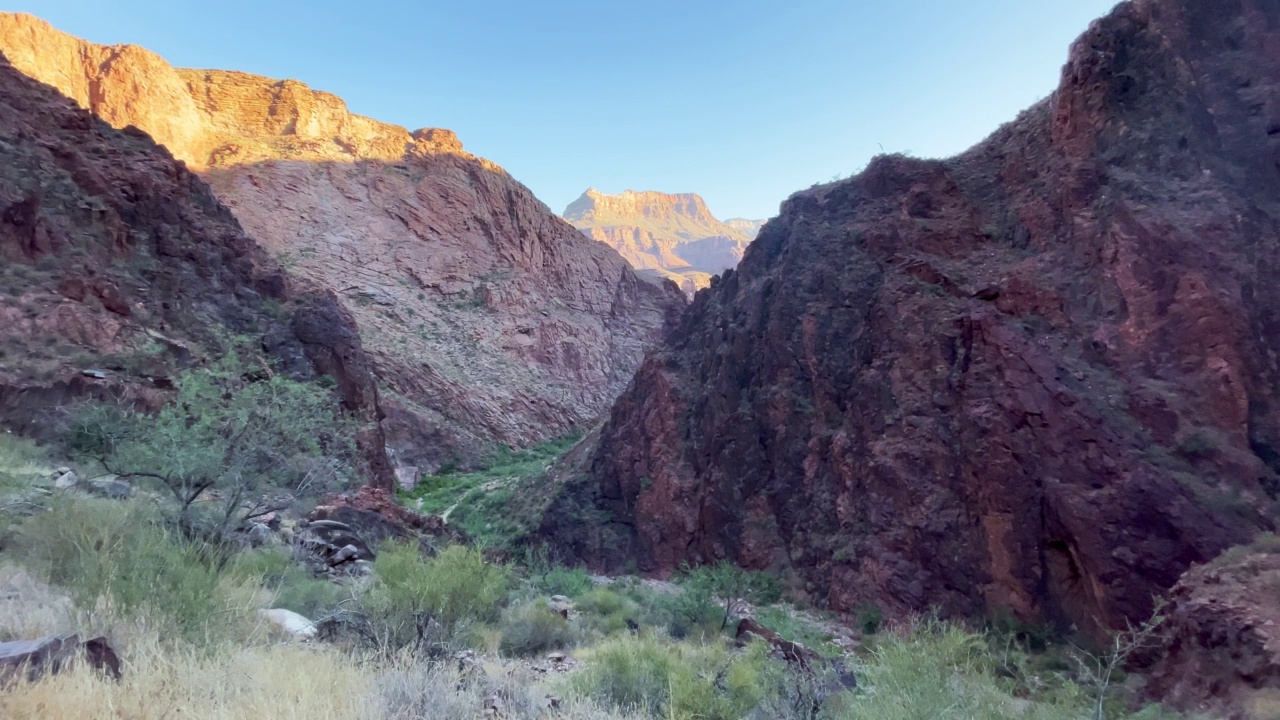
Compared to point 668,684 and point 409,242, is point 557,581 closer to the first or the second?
point 668,684

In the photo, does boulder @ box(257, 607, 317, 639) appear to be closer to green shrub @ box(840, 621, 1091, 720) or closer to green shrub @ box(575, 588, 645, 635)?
green shrub @ box(575, 588, 645, 635)

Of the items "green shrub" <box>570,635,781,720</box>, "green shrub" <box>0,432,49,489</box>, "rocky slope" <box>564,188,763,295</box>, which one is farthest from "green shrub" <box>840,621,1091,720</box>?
"rocky slope" <box>564,188,763,295</box>

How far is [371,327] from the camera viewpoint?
38062 mm

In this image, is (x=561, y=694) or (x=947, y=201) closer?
(x=561, y=694)

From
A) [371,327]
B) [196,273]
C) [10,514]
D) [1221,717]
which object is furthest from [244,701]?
[371,327]

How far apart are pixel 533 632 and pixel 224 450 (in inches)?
201

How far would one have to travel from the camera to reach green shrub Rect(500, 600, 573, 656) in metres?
7.70

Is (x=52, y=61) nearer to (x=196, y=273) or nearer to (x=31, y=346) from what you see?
(x=196, y=273)

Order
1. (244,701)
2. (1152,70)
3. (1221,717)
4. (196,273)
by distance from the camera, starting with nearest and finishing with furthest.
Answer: (244,701) < (1221,717) < (1152,70) < (196,273)

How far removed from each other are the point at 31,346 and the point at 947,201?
22.5m

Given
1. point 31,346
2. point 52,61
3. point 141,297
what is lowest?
point 31,346

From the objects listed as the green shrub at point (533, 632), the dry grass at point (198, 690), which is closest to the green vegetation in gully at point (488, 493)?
the green shrub at point (533, 632)

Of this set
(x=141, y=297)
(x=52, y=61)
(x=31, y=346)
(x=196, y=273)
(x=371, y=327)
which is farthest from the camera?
(x=52, y=61)

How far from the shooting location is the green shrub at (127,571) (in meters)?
4.68
